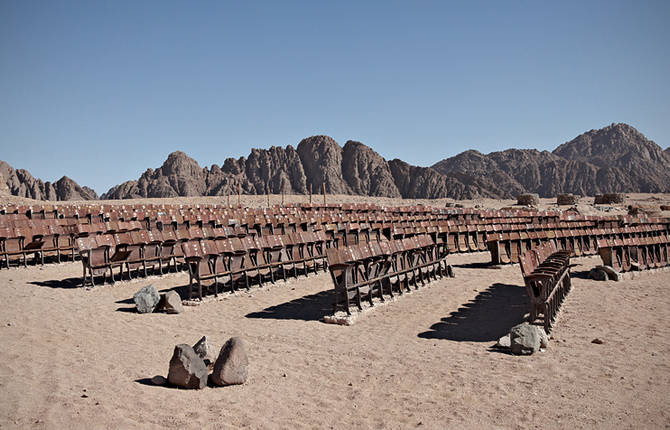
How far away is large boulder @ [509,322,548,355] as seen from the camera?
6.28 meters

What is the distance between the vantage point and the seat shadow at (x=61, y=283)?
1086cm

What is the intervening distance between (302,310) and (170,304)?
2.33 metres

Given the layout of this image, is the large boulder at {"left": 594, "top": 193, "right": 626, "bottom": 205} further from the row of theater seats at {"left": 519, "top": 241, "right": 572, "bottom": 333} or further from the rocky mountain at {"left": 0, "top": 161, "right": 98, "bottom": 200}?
the rocky mountain at {"left": 0, "top": 161, "right": 98, "bottom": 200}

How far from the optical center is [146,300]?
8625mm

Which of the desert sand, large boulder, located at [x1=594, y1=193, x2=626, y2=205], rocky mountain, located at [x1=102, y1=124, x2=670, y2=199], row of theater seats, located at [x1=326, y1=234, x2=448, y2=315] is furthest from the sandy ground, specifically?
rocky mountain, located at [x1=102, y1=124, x2=670, y2=199]

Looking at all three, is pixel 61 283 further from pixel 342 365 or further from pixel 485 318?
pixel 485 318

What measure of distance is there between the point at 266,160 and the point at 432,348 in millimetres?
96390

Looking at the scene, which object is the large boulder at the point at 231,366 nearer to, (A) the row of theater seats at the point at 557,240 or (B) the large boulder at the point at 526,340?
(B) the large boulder at the point at 526,340

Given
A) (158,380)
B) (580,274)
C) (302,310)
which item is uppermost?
(158,380)

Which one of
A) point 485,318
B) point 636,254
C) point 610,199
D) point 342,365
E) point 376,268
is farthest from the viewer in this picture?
point 610,199

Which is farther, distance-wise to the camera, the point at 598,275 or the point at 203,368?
the point at 598,275

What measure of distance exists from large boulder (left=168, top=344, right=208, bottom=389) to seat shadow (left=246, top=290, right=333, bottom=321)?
3412 millimetres

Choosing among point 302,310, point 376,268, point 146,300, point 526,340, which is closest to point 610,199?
point 376,268

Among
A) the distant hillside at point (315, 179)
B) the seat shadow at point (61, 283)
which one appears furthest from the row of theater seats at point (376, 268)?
the distant hillside at point (315, 179)
